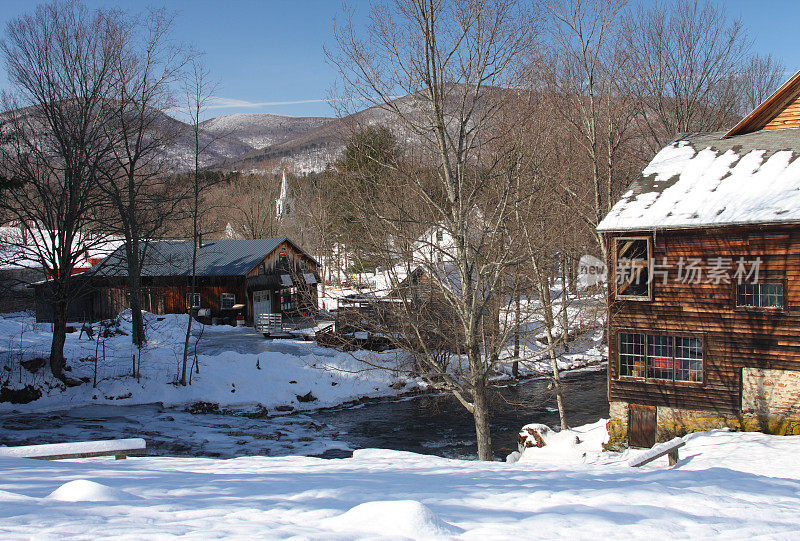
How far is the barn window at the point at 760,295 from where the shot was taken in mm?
15391

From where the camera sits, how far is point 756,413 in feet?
50.6

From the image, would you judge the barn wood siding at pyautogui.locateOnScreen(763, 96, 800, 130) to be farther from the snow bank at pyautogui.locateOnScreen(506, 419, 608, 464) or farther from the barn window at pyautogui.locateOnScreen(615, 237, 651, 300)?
the snow bank at pyautogui.locateOnScreen(506, 419, 608, 464)

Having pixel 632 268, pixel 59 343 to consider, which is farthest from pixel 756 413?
pixel 59 343

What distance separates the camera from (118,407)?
22.9 meters

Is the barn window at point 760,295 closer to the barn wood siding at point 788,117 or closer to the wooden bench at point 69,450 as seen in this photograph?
the barn wood siding at point 788,117

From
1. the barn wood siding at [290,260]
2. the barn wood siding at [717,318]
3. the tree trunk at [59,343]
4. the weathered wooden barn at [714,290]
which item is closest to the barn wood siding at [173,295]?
the barn wood siding at [290,260]

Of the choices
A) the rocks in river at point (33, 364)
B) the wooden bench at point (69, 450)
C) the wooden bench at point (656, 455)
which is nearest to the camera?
the wooden bench at point (69, 450)

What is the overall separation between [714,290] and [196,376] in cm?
2039

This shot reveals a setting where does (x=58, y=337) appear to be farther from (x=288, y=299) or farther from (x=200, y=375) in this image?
(x=288, y=299)

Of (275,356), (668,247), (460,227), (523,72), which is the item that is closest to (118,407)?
(275,356)

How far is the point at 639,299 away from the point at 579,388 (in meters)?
10.0

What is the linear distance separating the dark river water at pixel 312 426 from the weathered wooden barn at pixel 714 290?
407 centimetres

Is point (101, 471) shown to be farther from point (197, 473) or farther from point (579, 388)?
point (579, 388)

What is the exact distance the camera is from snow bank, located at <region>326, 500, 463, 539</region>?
13.7 ft
